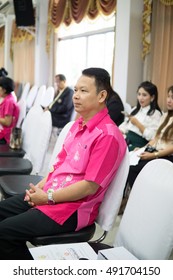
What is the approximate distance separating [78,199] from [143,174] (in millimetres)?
303

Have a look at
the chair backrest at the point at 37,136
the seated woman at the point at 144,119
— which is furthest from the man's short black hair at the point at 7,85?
the seated woman at the point at 144,119

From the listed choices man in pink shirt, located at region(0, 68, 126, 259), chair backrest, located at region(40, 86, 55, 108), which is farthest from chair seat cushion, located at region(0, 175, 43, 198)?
chair backrest, located at region(40, 86, 55, 108)

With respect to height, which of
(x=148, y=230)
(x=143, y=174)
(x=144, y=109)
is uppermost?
(x=144, y=109)

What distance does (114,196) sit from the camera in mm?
1472

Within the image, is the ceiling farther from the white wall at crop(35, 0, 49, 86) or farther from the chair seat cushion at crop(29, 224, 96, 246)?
the chair seat cushion at crop(29, 224, 96, 246)

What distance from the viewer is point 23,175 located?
2268 mm

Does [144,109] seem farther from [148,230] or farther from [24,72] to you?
[24,72]

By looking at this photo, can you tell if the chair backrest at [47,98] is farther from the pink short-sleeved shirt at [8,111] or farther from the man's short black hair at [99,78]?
the man's short black hair at [99,78]

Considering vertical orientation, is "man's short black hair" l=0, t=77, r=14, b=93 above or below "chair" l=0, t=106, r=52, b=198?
above

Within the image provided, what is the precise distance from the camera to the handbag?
2.86m

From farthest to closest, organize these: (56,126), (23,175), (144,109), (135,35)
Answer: (56,126)
(135,35)
(144,109)
(23,175)

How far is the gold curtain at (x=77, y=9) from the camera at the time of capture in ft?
15.7

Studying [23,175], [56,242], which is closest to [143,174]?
[56,242]

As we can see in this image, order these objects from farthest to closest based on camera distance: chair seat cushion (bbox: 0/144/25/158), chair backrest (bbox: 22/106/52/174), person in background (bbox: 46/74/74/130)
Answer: person in background (bbox: 46/74/74/130)
chair seat cushion (bbox: 0/144/25/158)
chair backrest (bbox: 22/106/52/174)
